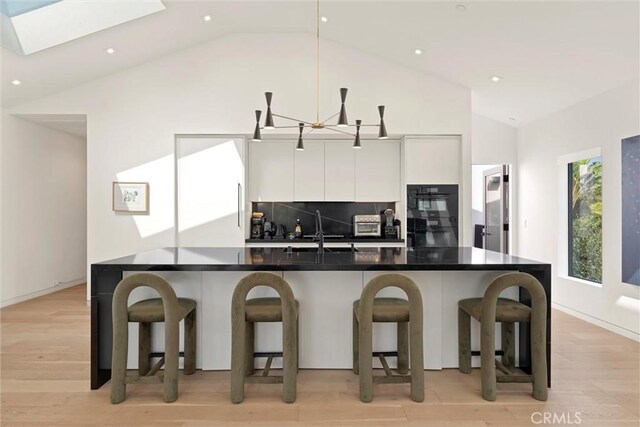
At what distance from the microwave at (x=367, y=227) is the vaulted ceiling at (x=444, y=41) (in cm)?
206

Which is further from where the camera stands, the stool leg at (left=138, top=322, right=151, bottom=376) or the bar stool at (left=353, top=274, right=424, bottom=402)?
the stool leg at (left=138, top=322, right=151, bottom=376)

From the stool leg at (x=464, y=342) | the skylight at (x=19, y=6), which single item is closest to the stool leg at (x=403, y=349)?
the stool leg at (x=464, y=342)

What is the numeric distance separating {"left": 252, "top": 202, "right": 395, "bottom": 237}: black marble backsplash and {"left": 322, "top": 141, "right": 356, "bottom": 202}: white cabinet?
15.3 inches

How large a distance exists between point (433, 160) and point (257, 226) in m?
2.53

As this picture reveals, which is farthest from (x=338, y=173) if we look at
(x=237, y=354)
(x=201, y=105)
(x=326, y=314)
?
(x=237, y=354)

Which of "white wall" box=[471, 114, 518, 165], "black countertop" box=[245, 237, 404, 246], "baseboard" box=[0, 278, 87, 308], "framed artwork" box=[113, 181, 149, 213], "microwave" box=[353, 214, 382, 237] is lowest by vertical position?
"baseboard" box=[0, 278, 87, 308]

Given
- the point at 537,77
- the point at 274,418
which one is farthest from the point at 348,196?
the point at 274,418

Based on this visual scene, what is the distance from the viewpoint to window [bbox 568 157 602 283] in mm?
4547

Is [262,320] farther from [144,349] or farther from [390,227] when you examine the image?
[390,227]

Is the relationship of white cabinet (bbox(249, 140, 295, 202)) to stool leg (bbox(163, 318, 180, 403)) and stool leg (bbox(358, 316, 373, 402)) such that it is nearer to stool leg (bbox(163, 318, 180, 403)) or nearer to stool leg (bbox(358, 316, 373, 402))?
stool leg (bbox(163, 318, 180, 403))

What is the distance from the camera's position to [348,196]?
17.9 feet

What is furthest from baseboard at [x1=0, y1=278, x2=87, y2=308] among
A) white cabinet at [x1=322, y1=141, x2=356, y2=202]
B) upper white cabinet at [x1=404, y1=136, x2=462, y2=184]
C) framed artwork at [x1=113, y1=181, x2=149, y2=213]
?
upper white cabinet at [x1=404, y1=136, x2=462, y2=184]

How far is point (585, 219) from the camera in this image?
15.7 ft

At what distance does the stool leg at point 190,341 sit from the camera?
9.71 feet
